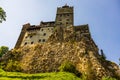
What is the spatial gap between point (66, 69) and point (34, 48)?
2098 cm

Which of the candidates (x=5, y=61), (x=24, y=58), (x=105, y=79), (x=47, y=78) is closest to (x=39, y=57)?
(x=24, y=58)

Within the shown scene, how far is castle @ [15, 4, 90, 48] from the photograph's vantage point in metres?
85.1

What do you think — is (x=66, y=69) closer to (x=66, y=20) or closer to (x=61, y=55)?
(x=61, y=55)

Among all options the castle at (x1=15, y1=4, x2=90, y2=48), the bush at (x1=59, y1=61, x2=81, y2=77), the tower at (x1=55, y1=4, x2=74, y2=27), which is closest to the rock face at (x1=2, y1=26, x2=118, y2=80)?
the bush at (x1=59, y1=61, x2=81, y2=77)

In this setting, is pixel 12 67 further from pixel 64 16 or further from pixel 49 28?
pixel 64 16

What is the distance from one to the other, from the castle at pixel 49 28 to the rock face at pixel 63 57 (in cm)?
716

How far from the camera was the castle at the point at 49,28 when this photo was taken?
85.1m

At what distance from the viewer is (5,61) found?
242 ft

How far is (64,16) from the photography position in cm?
9300

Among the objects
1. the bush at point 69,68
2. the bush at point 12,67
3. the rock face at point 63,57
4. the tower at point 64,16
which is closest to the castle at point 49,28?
the tower at point 64,16

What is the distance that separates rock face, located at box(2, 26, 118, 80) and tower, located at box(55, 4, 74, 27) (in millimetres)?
13634

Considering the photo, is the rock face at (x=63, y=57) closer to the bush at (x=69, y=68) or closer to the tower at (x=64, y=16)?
the bush at (x=69, y=68)

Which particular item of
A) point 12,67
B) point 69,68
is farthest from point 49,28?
point 69,68

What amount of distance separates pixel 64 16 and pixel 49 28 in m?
9.11
